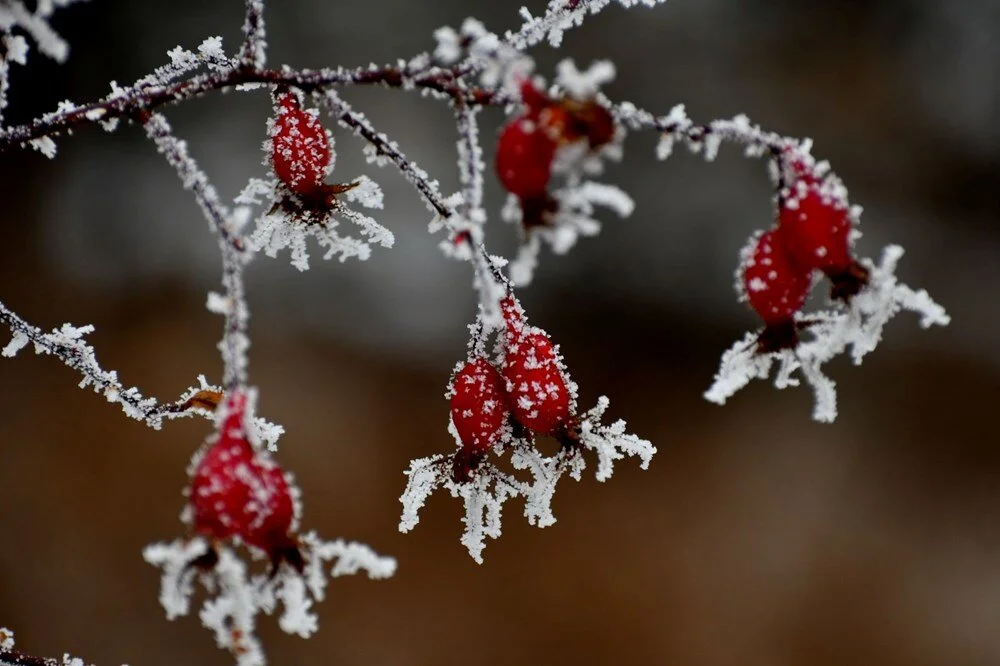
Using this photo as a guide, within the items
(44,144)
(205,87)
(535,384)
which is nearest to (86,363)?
(44,144)

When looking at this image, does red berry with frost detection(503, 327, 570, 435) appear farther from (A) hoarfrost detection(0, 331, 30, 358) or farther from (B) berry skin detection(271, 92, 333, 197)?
(A) hoarfrost detection(0, 331, 30, 358)

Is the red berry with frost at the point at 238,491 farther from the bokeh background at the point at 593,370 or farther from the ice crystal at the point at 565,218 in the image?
the bokeh background at the point at 593,370

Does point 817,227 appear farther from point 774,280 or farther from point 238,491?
point 238,491

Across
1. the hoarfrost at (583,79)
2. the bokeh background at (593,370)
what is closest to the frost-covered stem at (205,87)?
the hoarfrost at (583,79)

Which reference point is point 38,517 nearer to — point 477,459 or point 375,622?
point 375,622

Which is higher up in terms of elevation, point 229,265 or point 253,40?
point 253,40

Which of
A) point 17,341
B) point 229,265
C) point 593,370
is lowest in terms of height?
point 229,265

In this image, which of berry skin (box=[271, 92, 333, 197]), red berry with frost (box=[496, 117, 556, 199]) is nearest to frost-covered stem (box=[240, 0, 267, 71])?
berry skin (box=[271, 92, 333, 197])

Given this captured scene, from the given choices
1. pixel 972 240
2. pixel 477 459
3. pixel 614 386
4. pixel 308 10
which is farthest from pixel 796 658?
pixel 308 10

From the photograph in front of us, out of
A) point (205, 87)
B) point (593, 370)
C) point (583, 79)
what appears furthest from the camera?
point (593, 370)
